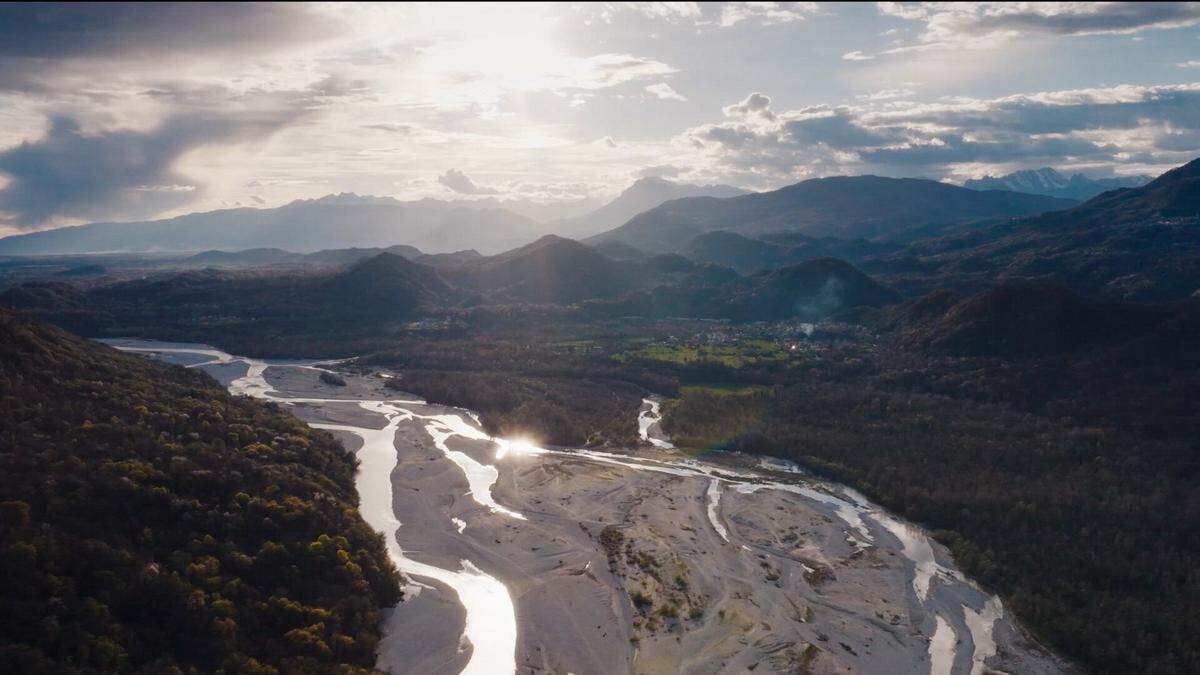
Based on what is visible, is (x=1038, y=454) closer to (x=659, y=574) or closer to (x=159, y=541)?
(x=659, y=574)

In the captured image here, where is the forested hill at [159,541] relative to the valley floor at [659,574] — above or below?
above

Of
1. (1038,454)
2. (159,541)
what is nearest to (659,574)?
(159,541)

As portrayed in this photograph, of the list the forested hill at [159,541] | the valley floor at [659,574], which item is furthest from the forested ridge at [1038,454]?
the forested hill at [159,541]

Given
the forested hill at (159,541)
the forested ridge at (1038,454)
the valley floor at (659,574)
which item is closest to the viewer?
the forested hill at (159,541)

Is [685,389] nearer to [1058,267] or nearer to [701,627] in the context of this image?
[701,627]

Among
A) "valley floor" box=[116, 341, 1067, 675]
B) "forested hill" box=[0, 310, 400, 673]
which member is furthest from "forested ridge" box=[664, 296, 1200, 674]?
"forested hill" box=[0, 310, 400, 673]

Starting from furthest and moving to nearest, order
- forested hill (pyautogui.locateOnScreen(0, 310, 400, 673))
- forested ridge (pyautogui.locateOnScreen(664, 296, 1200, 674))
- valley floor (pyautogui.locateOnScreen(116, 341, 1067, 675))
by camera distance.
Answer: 1. forested ridge (pyautogui.locateOnScreen(664, 296, 1200, 674))
2. valley floor (pyautogui.locateOnScreen(116, 341, 1067, 675))
3. forested hill (pyautogui.locateOnScreen(0, 310, 400, 673))

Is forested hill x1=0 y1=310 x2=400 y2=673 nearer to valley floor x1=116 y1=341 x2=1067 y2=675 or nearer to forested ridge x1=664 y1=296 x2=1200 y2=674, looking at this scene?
valley floor x1=116 y1=341 x2=1067 y2=675

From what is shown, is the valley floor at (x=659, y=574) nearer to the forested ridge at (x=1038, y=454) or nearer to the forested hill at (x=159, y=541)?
the forested ridge at (x=1038, y=454)
